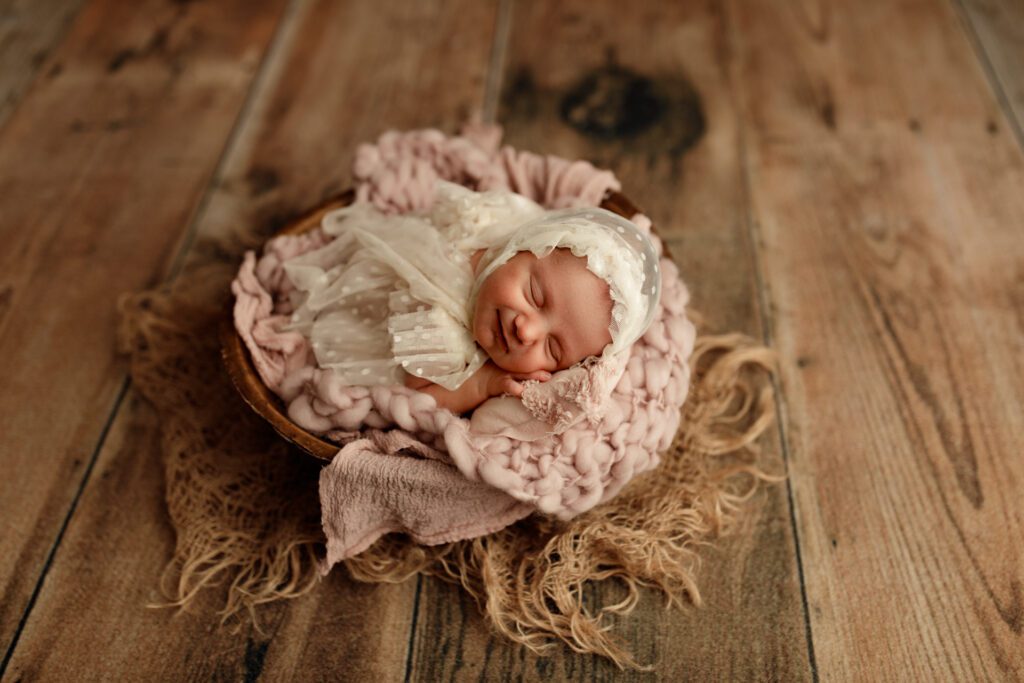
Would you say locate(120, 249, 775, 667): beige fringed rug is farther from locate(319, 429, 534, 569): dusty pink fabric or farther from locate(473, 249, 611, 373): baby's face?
locate(473, 249, 611, 373): baby's face

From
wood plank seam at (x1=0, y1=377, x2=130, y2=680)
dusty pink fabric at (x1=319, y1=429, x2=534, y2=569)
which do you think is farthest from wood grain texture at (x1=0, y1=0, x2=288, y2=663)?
dusty pink fabric at (x1=319, y1=429, x2=534, y2=569)

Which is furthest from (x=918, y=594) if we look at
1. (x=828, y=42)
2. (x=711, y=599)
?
(x=828, y=42)

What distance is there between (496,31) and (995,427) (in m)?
1.29

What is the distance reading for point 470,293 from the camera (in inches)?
47.4

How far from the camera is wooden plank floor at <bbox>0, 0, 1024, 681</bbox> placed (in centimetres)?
112

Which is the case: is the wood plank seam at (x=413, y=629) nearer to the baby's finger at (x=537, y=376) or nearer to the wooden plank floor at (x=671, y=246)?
the wooden plank floor at (x=671, y=246)

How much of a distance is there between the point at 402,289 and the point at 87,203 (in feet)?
2.58

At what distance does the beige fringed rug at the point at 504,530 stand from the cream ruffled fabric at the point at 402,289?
7.4 inches

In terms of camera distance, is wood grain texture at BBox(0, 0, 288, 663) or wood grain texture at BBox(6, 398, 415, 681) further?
wood grain texture at BBox(0, 0, 288, 663)

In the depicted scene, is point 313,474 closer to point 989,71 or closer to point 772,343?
point 772,343

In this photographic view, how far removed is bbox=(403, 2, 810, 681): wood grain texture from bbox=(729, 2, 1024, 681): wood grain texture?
1.8 inches

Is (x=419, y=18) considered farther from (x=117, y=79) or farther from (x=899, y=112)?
(x=899, y=112)

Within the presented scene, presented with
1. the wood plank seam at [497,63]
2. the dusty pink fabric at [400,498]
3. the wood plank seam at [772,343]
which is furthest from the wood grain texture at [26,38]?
the wood plank seam at [772,343]

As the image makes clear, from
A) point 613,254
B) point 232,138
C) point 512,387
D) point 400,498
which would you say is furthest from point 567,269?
point 232,138
